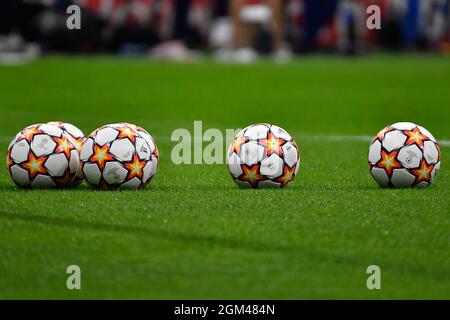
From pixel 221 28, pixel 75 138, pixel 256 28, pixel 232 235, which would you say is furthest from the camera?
pixel 221 28

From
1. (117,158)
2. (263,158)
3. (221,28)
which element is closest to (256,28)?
(221,28)

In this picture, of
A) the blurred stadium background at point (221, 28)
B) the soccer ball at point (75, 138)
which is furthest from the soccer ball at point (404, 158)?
the blurred stadium background at point (221, 28)

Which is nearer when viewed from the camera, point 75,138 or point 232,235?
point 232,235

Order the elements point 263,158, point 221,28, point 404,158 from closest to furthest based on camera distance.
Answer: point 263,158 < point 404,158 < point 221,28

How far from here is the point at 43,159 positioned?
10.2 m

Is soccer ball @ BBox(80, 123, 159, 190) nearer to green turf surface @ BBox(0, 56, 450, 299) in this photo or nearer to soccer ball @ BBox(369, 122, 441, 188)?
green turf surface @ BBox(0, 56, 450, 299)

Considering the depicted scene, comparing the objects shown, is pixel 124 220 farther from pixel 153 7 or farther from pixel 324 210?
pixel 153 7

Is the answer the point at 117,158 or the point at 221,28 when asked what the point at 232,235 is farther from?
the point at 221,28

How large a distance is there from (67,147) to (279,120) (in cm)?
1006

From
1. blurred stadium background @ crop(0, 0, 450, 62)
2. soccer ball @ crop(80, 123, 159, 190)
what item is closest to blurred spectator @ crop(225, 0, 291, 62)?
blurred stadium background @ crop(0, 0, 450, 62)

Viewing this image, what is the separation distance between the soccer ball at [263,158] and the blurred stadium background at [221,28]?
110 feet

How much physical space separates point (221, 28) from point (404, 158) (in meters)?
41.0

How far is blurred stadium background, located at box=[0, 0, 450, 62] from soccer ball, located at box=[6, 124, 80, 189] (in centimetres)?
3320
